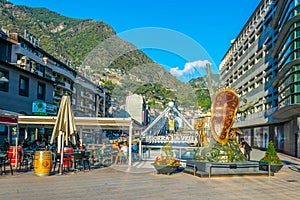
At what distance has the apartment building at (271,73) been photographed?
32866 mm

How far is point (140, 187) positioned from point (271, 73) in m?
42.7

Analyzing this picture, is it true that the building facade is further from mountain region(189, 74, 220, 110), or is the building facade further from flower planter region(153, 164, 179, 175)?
mountain region(189, 74, 220, 110)

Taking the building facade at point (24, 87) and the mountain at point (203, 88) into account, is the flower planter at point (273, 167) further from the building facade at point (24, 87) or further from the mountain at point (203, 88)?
the building facade at point (24, 87)

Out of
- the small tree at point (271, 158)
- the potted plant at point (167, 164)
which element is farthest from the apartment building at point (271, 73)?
the potted plant at point (167, 164)

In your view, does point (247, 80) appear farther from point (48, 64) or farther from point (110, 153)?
point (110, 153)

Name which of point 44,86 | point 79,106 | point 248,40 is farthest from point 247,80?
point 44,86

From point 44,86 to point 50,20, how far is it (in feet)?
502

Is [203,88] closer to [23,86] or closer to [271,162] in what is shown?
[271,162]

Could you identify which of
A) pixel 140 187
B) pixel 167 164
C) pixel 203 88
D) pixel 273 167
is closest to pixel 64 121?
pixel 167 164

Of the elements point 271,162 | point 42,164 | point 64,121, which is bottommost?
point 271,162

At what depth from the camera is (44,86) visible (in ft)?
126

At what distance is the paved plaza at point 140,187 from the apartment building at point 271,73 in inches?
306

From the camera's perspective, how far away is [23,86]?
33.7 m

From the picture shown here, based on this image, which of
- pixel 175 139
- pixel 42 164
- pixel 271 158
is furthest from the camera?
pixel 175 139
